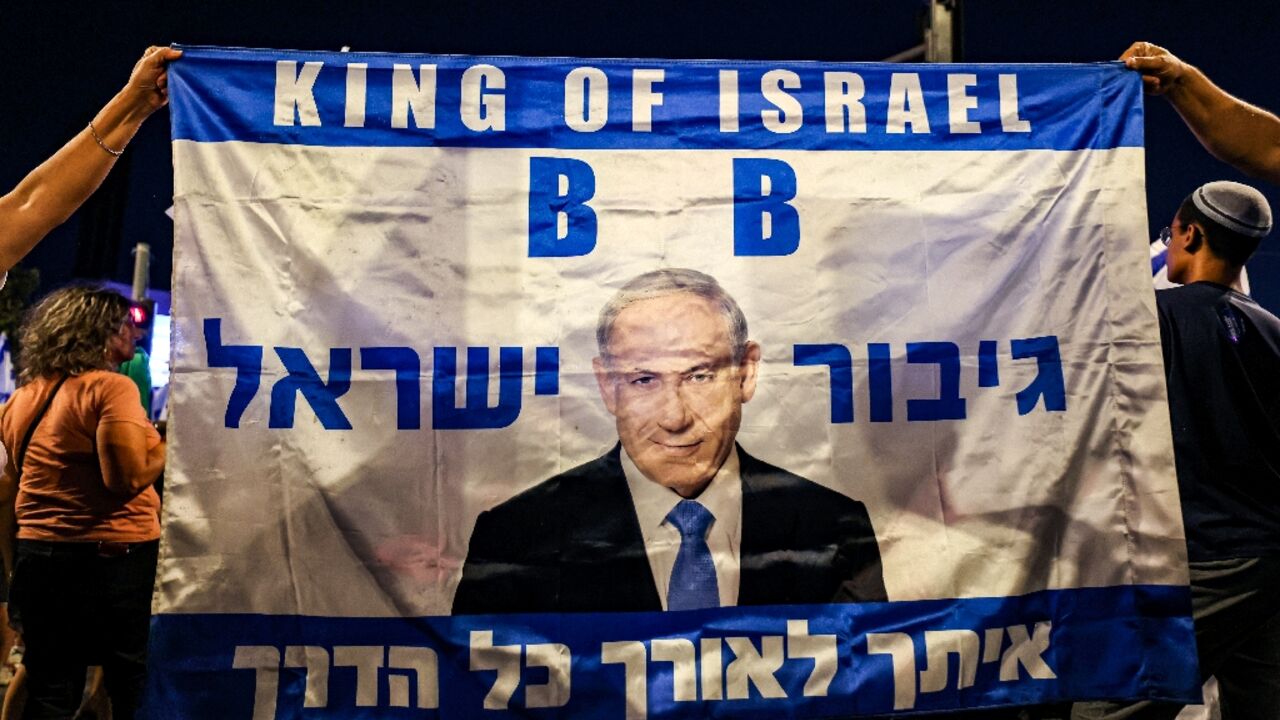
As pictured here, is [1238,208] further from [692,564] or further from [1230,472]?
[692,564]

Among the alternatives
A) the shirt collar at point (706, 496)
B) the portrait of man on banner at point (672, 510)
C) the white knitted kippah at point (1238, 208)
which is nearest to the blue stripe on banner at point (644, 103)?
the white knitted kippah at point (1238, 208)

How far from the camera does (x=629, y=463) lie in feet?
9.00

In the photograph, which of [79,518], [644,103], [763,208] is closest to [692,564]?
[763,208]

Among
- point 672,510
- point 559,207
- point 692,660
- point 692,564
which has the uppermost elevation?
point 559,207

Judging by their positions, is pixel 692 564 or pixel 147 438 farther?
pixel 147 438

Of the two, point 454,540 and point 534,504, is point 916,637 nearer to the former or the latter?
point 534,504

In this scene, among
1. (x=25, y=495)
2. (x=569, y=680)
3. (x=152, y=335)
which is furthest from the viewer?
(x=152, y=335)

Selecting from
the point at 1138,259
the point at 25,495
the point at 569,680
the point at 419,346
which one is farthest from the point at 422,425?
the point at 1138,259

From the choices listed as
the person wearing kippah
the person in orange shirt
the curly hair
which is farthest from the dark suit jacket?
the curly hair

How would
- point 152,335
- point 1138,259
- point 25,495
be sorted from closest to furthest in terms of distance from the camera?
1. point 1138,259
2. point 25,495
3. point 152,335

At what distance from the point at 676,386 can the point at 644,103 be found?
0.82 meters

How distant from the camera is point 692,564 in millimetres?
2703

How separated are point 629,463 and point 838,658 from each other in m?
0.76

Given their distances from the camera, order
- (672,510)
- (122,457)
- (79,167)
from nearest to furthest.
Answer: (79,167)
(672,510)
(122,457)
